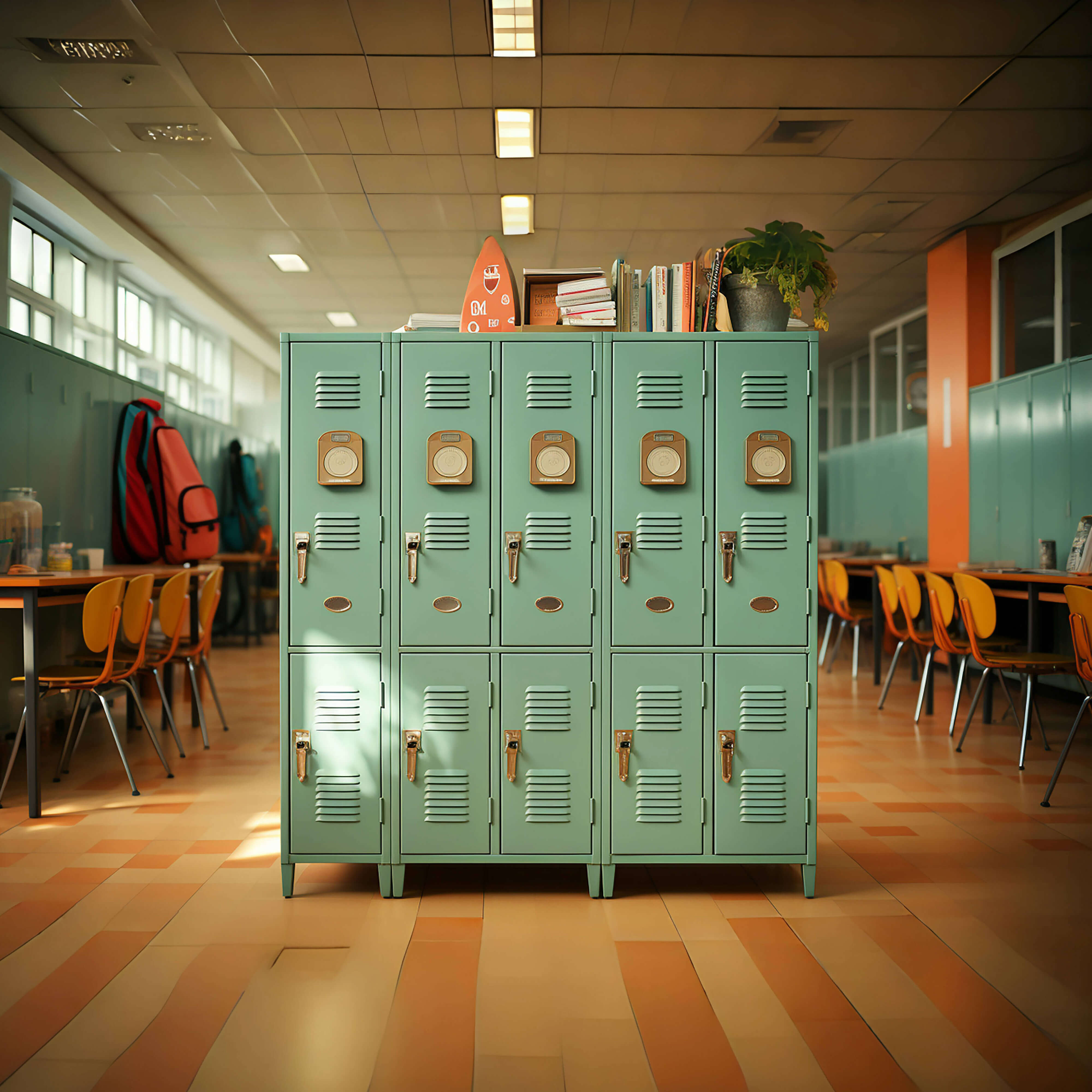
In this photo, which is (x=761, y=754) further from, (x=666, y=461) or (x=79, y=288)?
(x=79, y=288)

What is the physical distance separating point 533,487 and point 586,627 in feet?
1.54

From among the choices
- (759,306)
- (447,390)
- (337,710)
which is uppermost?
(759,306)

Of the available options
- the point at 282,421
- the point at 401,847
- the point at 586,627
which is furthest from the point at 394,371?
the point at 401,847

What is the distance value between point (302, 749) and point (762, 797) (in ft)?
4.70

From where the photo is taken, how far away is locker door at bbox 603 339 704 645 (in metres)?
2.45

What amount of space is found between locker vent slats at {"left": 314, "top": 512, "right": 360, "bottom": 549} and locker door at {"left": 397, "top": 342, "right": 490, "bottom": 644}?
0.14 meters

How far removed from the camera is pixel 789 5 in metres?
3.71

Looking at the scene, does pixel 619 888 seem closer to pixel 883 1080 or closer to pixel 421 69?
pixel 883 1080

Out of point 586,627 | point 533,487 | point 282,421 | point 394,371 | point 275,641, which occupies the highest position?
point 394,371

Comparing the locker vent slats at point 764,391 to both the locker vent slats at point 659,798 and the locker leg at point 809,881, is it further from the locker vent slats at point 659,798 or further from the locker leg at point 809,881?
the locker leg at point 809,881

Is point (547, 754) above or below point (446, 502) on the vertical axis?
below

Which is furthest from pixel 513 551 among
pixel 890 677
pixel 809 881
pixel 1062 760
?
pixel 890 677

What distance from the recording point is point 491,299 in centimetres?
258

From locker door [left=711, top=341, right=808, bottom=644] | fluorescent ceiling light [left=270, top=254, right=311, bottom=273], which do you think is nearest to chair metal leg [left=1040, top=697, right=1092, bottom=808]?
locker door [left=711, top=341, right=808, bottom=644]
